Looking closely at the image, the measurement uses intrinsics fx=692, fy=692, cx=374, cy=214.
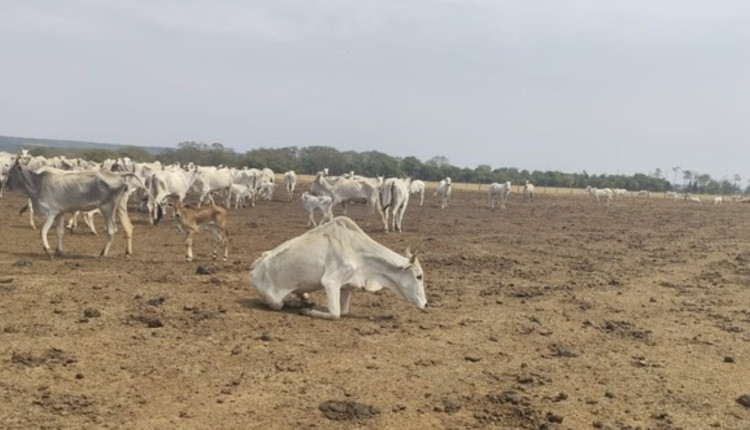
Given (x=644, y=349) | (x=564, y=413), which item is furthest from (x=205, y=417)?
(x=644, y=349)

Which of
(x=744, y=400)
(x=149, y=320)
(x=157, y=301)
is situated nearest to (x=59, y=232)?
(x=157, y=301)

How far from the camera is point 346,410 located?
235 inches

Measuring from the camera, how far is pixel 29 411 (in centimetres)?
549

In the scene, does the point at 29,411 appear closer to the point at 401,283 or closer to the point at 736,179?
the point at 401,283

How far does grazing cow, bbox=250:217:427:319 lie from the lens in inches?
360

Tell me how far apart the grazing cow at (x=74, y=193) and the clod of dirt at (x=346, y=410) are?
9146 millimetres

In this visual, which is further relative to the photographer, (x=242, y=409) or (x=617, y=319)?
(x=617, y=319)

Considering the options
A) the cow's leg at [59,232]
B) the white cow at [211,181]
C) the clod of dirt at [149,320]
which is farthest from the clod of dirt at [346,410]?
the white cow at [211,181]

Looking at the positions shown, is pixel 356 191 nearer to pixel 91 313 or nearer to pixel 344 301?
pixel 344 301

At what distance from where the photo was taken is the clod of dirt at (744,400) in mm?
6660

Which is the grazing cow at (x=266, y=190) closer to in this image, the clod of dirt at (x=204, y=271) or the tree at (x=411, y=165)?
→ the clod of dirt at (x=204, y=271)

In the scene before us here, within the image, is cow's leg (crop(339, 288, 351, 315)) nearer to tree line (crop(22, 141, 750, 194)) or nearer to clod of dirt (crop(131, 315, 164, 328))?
clod of dirt (crop(131, 315, 164, 328))

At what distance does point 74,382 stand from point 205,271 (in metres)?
6.00

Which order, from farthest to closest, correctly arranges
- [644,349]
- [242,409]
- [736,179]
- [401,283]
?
1. [736,179]
2. [401,283]
3. [644,349]
4. [242,409]
